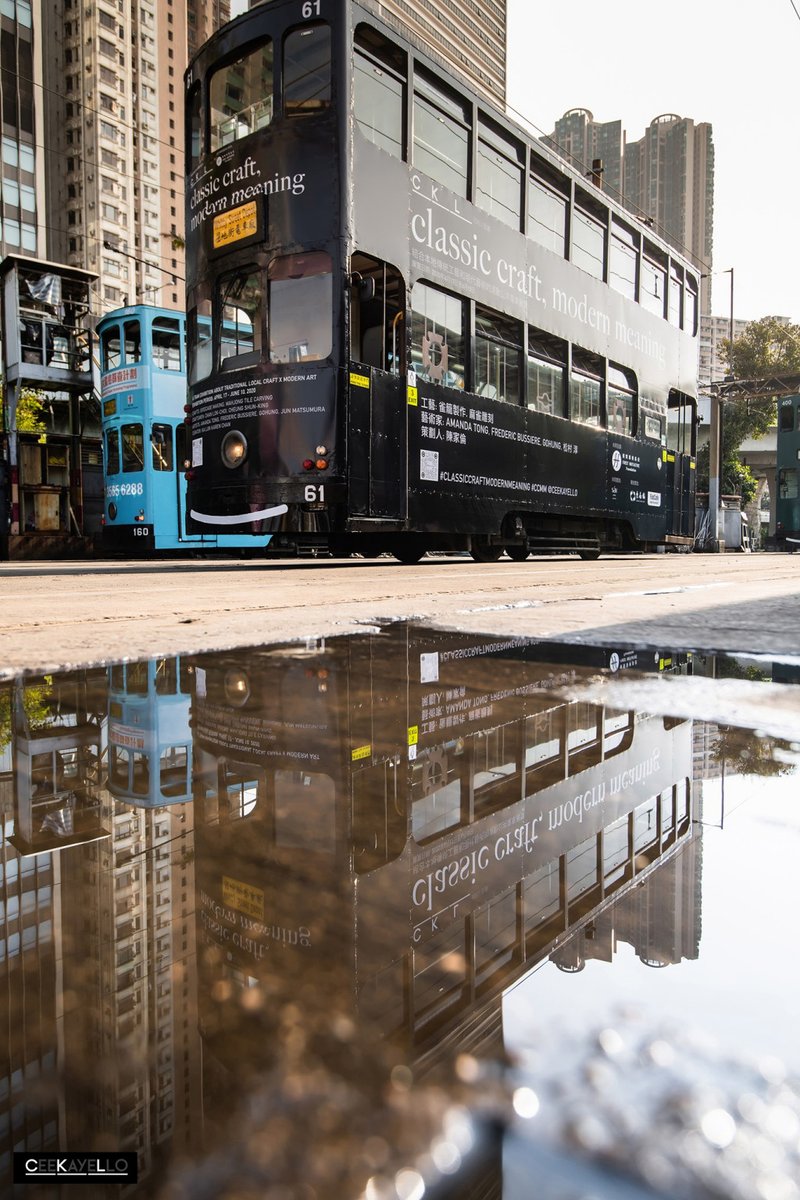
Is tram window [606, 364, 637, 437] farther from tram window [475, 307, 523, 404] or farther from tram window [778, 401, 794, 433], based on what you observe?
tram window [778, 401, 794, 433]

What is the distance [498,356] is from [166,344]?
8.10 meters

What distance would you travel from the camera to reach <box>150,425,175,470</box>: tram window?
49.8 feet

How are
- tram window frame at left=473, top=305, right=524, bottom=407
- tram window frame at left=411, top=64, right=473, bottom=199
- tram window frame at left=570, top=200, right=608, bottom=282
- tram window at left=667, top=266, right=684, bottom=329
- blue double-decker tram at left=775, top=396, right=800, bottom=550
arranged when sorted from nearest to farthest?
tram window frame at left=411, top=64, right=473, bottom=199 < tram window frame at left=473, top=305, right=524, bottom=407 < tram window frame at left=570, top=200, right=608, bottom=282 < tram window at left=667, top=266, right=684, bottom=329 < blue double-decker tram at left=775, top=396, right=800, bottom=550

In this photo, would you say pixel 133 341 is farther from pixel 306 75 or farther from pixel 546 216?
pixel 306 75

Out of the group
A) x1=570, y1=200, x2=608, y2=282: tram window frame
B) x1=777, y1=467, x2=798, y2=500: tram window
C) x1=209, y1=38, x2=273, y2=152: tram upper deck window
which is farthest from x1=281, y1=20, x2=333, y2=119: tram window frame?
x1=777, y1=467, x2=798, y2=500: tram window

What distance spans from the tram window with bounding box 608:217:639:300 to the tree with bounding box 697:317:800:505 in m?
31.5

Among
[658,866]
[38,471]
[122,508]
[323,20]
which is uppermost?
[323,20]

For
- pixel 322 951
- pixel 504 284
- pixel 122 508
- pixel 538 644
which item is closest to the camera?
pixel 322 951

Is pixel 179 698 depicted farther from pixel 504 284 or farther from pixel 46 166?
pixel 46 166

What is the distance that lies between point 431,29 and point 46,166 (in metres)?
53.9

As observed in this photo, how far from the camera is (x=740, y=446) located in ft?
148

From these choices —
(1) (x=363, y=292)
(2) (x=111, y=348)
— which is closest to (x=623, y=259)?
(1) (x=363, y=292)

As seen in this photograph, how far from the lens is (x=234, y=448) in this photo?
8.33 metres

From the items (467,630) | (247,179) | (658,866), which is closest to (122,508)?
(247,179)
